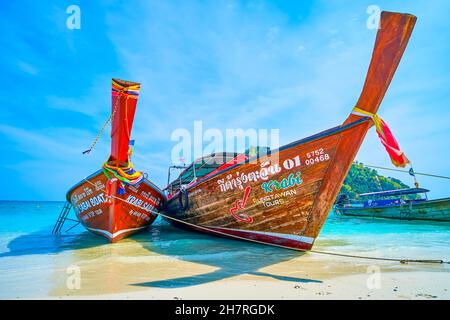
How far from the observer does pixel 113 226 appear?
6500 mm

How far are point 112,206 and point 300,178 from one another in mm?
4602

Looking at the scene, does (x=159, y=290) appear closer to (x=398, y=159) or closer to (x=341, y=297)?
(x=341, y=297)

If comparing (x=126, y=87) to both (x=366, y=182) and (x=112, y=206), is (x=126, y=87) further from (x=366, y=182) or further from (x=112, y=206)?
(x=366, y=182)

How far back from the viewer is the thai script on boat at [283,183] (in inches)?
204

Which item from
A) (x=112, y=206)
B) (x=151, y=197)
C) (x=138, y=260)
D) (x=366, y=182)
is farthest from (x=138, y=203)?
(x=366, y=182)

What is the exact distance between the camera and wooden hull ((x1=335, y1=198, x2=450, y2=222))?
14.4 metres

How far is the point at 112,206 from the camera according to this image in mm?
6328

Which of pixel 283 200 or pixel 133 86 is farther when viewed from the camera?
pixel 133 86

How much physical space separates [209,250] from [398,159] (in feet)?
14.0

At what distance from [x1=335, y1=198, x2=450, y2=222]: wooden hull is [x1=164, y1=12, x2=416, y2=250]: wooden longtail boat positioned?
13965 mm

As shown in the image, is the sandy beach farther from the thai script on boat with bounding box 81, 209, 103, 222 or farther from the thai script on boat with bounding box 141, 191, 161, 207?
the thai script on boat with bounding box 141, 191, 161, 207

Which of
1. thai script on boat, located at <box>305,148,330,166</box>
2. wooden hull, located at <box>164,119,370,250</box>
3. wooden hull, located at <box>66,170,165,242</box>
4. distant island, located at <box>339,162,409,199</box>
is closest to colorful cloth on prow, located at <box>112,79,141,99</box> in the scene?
wooden hull, located at <box>66,170,165,242</box>

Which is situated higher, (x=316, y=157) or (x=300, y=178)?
(x=316, y=157)
